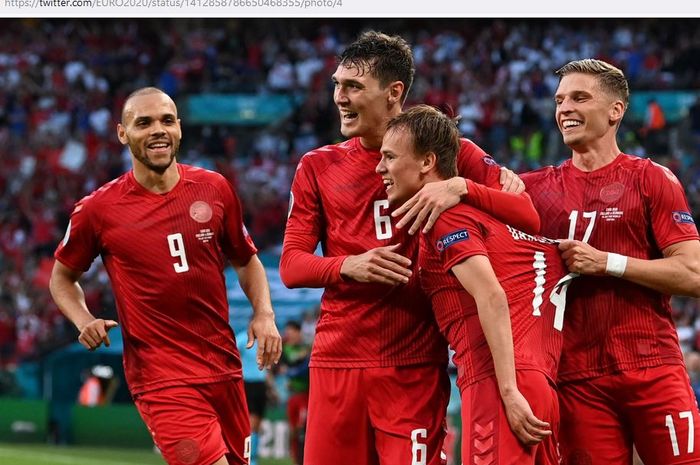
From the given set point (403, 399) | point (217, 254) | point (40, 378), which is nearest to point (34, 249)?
point (40, 378)

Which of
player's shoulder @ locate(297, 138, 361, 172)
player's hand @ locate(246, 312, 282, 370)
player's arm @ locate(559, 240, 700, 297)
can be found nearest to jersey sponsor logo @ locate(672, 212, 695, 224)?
player's arm @ locate(559, 240, 700, 297)

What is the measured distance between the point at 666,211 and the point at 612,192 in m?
0.26

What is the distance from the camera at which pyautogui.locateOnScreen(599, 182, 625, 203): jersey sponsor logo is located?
5387mm

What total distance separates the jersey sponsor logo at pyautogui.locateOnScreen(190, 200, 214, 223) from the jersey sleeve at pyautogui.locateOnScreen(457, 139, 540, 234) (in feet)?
4.94

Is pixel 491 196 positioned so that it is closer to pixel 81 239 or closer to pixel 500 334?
pixel 500 334

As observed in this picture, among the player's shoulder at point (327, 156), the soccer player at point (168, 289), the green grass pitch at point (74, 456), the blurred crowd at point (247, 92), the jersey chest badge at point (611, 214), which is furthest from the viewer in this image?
the blurred crowd at point (247, 92)

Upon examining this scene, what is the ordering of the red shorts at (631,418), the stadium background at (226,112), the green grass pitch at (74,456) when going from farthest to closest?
the stadium background at (226,112) < the green grass pitch at (74,456) < the red shorts at (631,418)

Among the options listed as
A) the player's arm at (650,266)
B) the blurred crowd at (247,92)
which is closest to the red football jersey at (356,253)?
the player's arm at (650,266)

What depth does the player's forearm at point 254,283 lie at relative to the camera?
6.29 m

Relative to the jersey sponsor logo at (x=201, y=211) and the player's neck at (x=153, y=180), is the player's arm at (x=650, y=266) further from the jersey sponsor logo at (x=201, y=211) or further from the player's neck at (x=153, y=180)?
the player's neck at (x=153, y=180)

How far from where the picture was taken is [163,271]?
19.5 ft

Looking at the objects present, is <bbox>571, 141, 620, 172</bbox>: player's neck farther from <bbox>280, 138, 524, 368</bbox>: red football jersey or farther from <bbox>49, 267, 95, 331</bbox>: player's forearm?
<bbox>49, 267, 95, 331</bbox>: player's forearm

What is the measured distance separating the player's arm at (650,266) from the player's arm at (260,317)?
5.54ft

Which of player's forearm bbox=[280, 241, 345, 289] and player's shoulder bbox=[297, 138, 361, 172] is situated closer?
player's forearm bbox=[280, 241, 345, 289]
